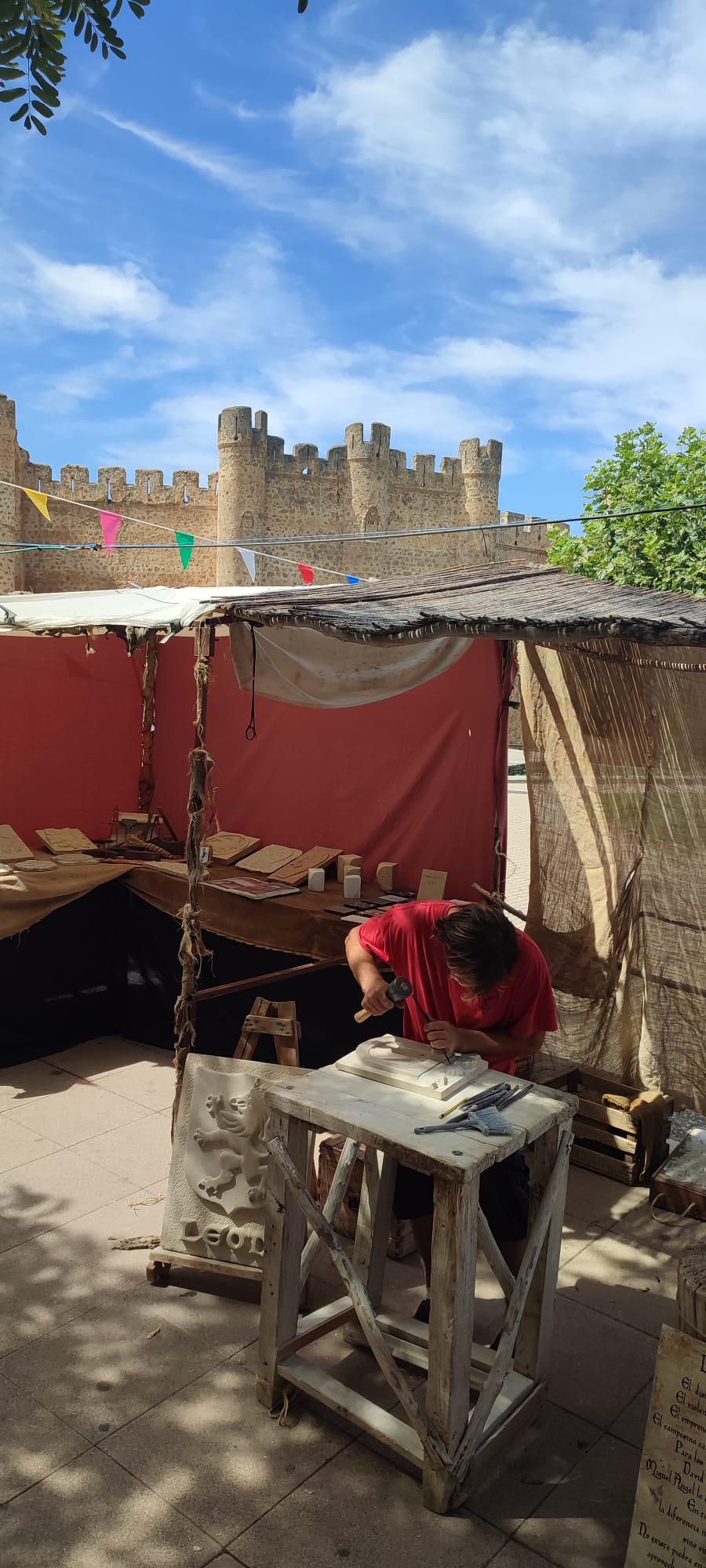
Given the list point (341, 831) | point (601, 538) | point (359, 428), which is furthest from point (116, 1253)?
point (359, 428)

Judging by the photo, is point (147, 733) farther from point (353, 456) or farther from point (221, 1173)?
point (353, 456)

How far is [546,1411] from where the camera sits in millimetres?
2541

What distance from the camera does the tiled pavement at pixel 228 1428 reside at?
82.9 inches

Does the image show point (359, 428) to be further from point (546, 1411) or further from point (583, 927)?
point (546, 1411)

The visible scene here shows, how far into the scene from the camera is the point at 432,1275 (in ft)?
6.97

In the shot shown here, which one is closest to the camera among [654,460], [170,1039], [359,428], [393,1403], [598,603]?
[393,1403]

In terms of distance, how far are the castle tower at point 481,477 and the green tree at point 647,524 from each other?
38.8ft

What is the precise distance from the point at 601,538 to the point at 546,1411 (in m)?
13.4

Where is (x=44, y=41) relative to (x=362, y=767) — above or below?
above

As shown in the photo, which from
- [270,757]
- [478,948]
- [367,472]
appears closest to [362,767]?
[270,757]

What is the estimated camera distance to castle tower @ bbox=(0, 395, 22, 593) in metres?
21.2

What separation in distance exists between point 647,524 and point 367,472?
13381 mm

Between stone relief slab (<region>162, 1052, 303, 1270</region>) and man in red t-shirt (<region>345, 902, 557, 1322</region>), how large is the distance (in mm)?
536

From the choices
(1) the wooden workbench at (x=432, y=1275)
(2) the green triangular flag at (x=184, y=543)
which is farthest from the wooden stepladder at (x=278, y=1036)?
(2) the green triangular flag at (x=184, y=543)
